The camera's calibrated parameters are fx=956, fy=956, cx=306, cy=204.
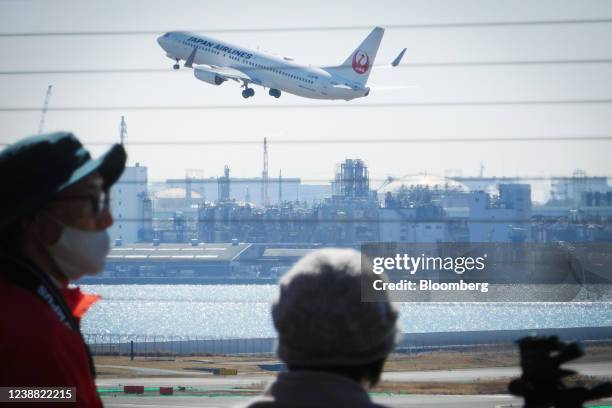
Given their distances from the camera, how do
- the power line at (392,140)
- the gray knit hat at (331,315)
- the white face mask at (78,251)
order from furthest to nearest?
the power line at (392,140)
the white face mask at (78,251)
the gray knit hat at (331,315)

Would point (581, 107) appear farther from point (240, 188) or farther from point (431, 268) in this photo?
point (240, 188)

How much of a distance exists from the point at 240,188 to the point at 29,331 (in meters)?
9.13

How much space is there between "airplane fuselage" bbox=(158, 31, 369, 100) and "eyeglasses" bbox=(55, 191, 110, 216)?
3697 cm

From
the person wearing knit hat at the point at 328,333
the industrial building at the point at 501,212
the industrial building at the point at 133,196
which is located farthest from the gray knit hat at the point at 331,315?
the industrial building at the point at 501,212

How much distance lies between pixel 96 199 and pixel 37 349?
1.68 feet

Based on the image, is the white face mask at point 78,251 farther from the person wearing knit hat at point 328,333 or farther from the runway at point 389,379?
the runway at point 389,379

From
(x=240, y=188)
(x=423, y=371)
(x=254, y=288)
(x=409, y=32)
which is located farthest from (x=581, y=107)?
(x=254, y=288)

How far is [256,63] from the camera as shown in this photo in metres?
39.3

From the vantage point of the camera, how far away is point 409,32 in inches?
309

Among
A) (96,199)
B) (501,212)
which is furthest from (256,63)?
(96,199)

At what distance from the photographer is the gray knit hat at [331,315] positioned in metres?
1.95

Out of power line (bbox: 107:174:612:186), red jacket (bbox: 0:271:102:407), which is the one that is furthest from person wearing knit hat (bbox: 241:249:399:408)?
power line (bbox: 107:174:612:186)

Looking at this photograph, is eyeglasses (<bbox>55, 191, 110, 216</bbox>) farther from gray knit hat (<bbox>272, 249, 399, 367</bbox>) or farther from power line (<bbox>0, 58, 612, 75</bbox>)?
power line (<bbox>0, 58, 612, 75</bbox>)

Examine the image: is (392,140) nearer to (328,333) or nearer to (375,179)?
(375,179)
